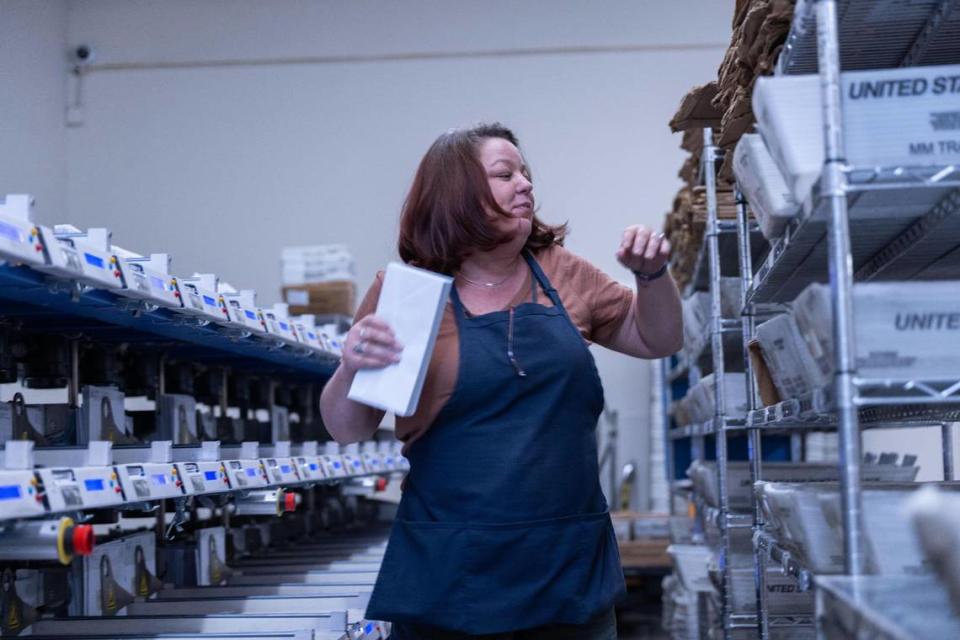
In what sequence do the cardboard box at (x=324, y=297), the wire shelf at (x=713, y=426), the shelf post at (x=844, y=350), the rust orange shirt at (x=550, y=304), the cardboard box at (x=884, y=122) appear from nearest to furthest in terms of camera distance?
the shelf post at (x=844, y=350)
the cardboard box at (x=884, y=122)
the rust orange shirt at (x=550, y=304)
the wire shelf at (x=713, y=426)
the cardboard box at (x=324, y=297)

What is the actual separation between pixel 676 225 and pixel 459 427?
14.3 feet

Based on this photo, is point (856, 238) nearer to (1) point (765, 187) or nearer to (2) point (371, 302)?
(1) point (765, 187)

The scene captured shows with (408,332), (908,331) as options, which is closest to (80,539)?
(408,332)

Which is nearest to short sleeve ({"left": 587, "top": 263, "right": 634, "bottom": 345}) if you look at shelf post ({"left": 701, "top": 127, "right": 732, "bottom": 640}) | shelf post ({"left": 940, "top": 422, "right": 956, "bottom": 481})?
shelf post ({"left": 940, "top": 422, "right": 956, "bottom": 481})

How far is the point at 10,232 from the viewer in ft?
7.94

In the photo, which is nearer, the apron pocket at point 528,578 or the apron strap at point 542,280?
the apron pocket at point 528,578

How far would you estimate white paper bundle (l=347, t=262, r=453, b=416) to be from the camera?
217 centimetres

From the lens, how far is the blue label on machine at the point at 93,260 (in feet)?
9.22

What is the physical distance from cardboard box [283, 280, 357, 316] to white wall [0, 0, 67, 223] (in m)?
2.70

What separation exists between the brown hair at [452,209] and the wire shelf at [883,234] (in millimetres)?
565

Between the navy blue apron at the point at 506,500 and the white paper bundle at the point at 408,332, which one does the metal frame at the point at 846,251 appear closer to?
the navy blue apron at the point at 506,500

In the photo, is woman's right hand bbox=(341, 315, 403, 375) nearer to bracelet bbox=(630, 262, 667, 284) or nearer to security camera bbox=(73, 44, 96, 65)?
bracelet bbox=(630, 262, 667, 284)

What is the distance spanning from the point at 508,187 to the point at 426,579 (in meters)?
0.79

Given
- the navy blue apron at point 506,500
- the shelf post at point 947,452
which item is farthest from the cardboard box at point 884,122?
the shelf post at point 947,452
